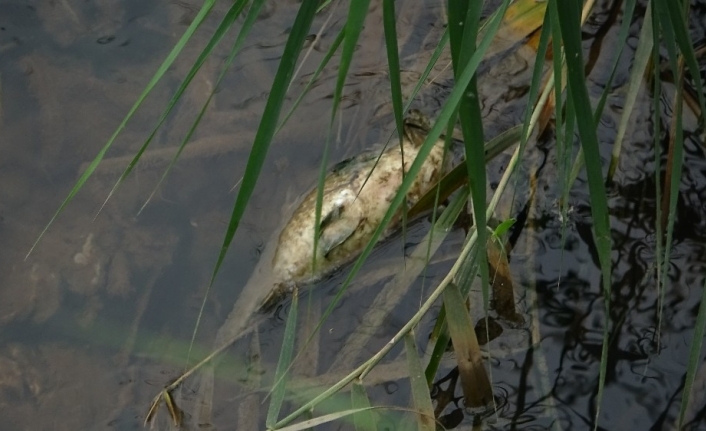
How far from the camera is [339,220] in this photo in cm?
225

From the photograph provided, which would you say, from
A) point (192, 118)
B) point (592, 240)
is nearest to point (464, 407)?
point (592, 240)

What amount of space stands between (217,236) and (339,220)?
0.34 meters

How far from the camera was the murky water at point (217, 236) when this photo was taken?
199 cm

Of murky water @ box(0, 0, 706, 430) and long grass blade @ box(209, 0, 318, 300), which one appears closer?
long grass blade @ box(209, 0, 318, 300)

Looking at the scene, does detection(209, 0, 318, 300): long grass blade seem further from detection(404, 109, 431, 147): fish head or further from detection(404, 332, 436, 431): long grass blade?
detection(404, 109, 431, 147): fish head

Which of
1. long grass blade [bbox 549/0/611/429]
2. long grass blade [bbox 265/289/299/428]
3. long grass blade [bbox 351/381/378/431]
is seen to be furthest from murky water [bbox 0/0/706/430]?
long grass blade [bbox 549/0/611/429]

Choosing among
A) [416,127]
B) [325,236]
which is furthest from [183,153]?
[416,127]

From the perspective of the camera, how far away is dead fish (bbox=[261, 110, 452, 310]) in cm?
219

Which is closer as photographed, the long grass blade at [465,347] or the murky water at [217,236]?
the long grass blade at [465,347]

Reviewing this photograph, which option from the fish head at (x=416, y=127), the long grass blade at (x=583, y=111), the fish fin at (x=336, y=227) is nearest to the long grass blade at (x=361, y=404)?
the long grass blade at (x=583, y=111)

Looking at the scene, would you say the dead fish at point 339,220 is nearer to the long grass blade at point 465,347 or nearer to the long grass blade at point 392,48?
the long grass blade at point 465,347

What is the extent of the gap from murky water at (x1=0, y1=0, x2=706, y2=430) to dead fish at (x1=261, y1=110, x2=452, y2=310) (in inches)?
2.6

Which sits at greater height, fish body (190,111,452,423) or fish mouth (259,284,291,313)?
fish body (190,111,452,423)

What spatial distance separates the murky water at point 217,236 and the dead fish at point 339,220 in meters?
0.07
